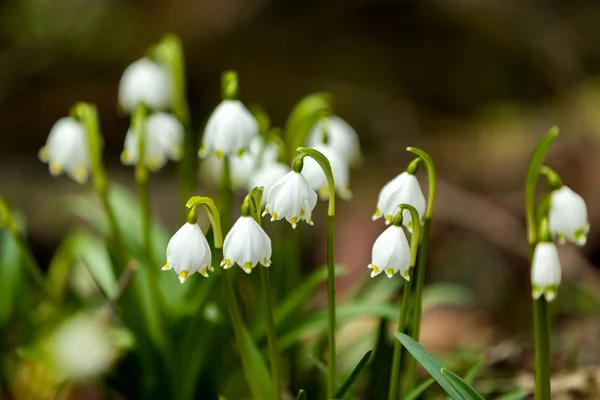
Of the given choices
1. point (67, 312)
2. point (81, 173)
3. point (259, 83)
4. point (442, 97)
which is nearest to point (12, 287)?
point (67, 312)

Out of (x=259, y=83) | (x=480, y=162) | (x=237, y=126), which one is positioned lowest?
(x=237, y=126)

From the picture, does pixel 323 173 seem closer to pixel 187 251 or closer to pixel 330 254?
pixel 330 254

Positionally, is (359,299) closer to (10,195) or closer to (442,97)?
(10,195)

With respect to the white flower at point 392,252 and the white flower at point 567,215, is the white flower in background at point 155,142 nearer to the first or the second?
the white flower at point 392,252

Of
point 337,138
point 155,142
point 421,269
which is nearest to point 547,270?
point 421,269

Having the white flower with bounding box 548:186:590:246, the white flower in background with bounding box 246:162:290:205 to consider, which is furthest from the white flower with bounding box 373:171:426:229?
the white flower in background with bounding box 246:162:290:205

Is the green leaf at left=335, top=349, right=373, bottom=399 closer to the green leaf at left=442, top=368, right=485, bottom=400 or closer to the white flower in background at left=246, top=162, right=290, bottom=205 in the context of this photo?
the green leaf at left=442, top=368, right=485, bottom=400
